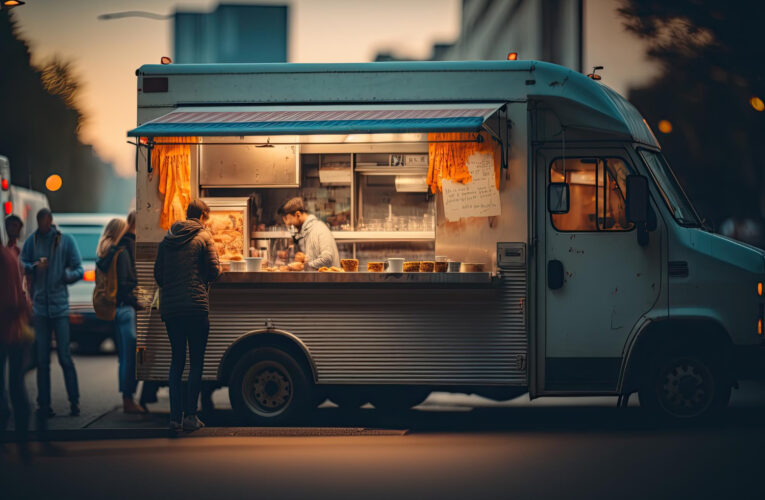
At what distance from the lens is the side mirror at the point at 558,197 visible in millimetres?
8148

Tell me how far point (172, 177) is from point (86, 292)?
684 cm

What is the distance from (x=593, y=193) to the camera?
8.31 m

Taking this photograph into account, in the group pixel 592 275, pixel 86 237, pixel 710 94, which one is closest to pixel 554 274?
pixel 592 275

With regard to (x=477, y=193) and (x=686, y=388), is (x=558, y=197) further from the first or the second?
(x=686, y=388)

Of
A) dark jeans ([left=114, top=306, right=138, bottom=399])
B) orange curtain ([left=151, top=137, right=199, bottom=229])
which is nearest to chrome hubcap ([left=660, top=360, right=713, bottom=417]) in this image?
orange curtain ([left=151, top=137, right=199, bottom=229])

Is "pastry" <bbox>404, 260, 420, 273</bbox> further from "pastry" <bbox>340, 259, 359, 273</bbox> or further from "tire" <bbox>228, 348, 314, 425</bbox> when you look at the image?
"tire" <bbox>228, 348, 314, 425</bbox>

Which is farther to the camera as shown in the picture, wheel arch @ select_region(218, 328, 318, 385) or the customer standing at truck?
wheel arch @ select_region(218, 328, 318, 385)

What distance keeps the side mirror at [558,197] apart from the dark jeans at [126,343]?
4.38 m

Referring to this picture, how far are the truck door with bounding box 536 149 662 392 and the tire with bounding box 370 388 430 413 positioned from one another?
1.63 metres

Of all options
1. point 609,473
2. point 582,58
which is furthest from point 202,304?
point 582,58

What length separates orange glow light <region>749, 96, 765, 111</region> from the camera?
15984 millimetres

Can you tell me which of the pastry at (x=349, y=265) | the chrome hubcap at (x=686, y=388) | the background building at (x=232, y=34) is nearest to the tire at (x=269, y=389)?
the pastry at (x=349, y=265)

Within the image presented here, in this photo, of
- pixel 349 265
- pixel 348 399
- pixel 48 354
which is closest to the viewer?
pixel 349 265

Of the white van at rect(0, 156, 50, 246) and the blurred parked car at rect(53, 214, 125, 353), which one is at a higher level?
the white van at rect(0, 156, 50, 246)
